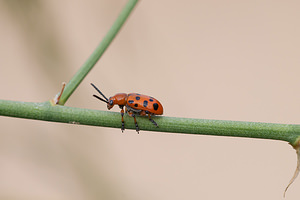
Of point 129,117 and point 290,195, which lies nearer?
point 129,117

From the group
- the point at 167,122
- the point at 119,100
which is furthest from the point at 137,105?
the point at 167,122

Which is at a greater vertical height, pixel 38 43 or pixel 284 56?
pixel 284 56

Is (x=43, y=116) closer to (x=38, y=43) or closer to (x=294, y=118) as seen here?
(x=38, y=43)

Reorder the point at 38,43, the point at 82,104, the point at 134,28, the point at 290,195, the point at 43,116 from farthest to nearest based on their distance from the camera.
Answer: the point at 290,195
the point at 134,28
the point at 82,104
the point at 38,43
the point at 43,116

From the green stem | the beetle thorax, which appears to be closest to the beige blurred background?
the beetle thorax

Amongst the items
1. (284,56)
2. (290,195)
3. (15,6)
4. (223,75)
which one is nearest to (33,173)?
(15,6)

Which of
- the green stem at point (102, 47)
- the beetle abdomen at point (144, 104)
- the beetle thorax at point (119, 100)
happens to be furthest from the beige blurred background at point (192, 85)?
the green stem at point (102, 47)
